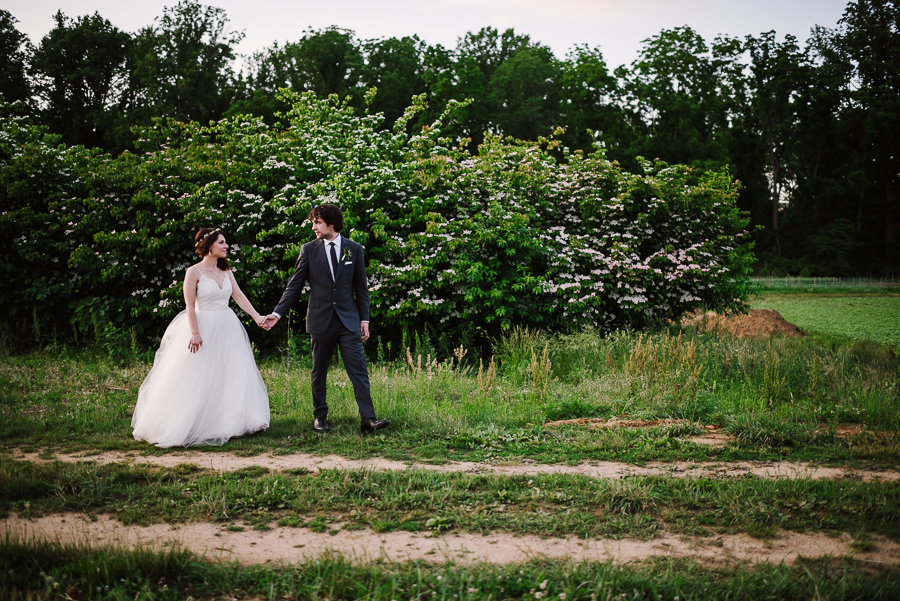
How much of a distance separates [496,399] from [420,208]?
4409mm

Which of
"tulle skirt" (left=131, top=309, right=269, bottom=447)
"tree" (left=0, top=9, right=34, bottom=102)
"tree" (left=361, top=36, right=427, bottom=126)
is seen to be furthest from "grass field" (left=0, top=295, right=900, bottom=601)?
"tree" (left=361, top=36, right=427, bottom=126)

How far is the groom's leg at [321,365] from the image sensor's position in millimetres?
6496

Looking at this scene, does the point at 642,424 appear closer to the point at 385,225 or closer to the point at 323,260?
the point at 323,260

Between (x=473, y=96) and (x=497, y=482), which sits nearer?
(x=497, y=482)

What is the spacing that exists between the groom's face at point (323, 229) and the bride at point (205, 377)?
118cm

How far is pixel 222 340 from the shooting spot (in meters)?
6.66

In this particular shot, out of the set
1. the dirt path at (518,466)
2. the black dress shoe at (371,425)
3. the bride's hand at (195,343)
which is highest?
the bride's hand at (195,343)

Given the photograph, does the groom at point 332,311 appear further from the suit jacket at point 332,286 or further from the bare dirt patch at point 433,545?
the bare dirt patch at point 433,545

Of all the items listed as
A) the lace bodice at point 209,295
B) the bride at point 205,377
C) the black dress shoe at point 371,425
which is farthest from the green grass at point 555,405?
the lace bodice at point 209,295

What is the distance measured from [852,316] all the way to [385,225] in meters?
14.0

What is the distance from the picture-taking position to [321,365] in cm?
659

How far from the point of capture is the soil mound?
1386 centimetres

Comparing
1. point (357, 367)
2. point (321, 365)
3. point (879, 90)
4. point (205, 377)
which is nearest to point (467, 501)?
point (357, 367)

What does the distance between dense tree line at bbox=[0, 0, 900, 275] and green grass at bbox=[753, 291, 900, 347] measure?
14.8 meters
